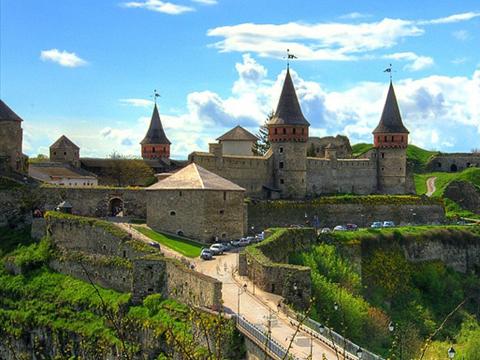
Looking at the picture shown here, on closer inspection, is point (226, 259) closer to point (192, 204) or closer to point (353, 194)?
point (192, 204)

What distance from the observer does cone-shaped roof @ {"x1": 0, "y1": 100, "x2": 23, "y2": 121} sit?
5712 cm

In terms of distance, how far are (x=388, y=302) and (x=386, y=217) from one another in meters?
17.2

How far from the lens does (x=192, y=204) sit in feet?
163

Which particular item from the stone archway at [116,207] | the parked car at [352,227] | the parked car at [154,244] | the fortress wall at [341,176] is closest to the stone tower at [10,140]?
the stone archway at [116,207]

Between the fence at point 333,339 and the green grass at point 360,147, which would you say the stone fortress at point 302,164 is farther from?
the fence at point 333,339

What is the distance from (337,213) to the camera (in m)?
64.3

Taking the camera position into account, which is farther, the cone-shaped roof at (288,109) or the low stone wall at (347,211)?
the cone-shaped roof at (288,109)

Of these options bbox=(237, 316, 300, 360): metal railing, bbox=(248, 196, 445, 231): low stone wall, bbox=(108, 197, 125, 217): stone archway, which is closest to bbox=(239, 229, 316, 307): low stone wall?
bbox=(237, 316, 300, 360): metal railing

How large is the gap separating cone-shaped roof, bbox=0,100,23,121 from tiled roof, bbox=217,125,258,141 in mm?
20723

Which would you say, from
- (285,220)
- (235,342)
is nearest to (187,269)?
(235,342)

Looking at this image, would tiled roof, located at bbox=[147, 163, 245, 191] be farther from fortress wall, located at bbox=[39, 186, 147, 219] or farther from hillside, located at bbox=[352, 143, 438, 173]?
hillside, located at bbox=[352, 143, 438, 173]

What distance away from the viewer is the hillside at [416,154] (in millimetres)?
102062

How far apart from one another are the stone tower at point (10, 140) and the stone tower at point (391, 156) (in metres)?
34.3

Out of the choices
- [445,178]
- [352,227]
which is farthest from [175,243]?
[445,178]
